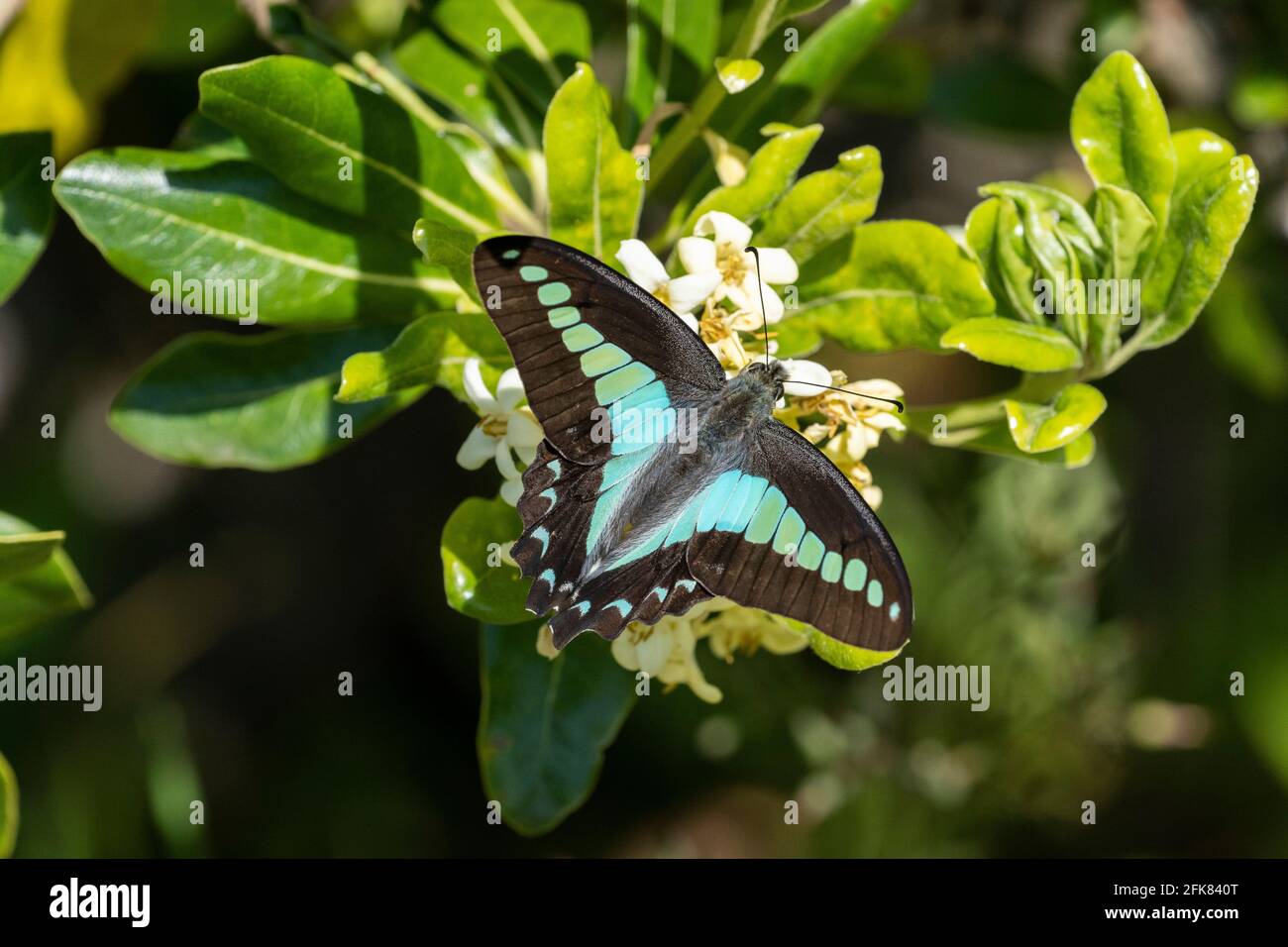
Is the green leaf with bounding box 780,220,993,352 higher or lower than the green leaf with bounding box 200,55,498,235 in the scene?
lower

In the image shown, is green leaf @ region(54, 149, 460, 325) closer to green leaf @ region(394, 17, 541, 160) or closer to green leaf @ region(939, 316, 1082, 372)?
green leaf @ region(394, 17, 541, 160)

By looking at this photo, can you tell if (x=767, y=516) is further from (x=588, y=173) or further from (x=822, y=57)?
(x=822, y=57)

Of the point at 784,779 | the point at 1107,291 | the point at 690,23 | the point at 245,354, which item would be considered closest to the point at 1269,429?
the point at 784,779

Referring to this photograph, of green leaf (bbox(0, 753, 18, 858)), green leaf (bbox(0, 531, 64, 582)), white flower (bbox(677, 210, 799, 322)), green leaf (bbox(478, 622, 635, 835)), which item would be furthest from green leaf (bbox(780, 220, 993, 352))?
green leaf (bbox(0, 753, 18, 858))

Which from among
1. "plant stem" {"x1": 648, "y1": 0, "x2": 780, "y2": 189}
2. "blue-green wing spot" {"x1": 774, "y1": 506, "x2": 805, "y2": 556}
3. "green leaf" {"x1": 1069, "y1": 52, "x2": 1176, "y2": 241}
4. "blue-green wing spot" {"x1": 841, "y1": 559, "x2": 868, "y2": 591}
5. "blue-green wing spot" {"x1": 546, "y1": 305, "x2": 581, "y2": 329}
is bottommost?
"blue-green wing spot" {"x1": 841, "y1": 559, "x2": 868, "y2": 591}

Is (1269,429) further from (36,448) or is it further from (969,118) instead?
(36,448)

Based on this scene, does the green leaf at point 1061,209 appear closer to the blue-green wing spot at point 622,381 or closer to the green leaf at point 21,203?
the blue-green wing spot at point 622,381
